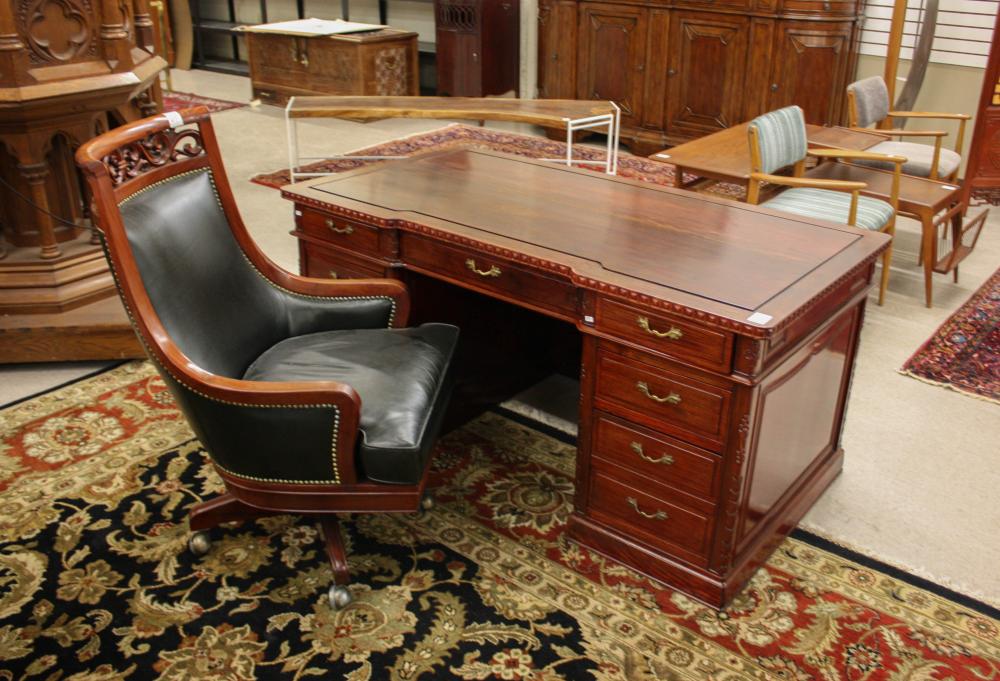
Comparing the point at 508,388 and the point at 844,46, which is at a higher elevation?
the point at 844,46

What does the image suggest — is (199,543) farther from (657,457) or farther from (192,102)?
(192,102)

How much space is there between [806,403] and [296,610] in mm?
1422

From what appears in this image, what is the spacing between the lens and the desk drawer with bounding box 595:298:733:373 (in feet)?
6.64

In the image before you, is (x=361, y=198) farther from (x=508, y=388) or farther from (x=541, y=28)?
(x=541, y=28)

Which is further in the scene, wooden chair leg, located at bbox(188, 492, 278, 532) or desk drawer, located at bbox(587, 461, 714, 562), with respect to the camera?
wooden chair leg, located at bbox(188, 492, 278, 532)

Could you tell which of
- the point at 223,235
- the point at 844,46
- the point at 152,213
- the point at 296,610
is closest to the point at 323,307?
the point at 223,235

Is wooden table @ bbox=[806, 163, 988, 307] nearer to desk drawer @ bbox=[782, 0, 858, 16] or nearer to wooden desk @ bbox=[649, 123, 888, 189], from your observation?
wooden desk @ bbox=[649, 123, 888, 189]

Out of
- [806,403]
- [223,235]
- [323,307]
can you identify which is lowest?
[806,403]

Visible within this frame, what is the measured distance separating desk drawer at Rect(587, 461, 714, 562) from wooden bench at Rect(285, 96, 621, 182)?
313cm

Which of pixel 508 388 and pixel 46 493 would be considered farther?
pixel 508 388

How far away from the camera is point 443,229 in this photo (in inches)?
97.6

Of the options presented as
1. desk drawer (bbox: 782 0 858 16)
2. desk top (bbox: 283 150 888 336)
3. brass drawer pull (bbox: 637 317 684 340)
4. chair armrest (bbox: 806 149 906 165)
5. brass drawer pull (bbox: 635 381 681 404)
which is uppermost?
desk drawer (bbox: 782 0 858 16)

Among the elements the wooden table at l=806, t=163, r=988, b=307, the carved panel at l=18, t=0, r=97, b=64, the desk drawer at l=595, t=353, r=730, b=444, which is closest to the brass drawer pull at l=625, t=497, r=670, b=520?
the desk drawer at l=595, t=353, r=730, b=444

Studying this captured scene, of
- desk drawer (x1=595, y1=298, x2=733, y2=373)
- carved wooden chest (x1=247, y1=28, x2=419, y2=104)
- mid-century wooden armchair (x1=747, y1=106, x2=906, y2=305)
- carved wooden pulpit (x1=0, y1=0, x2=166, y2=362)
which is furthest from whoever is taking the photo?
carved wooden chest (x1=247, y1=28, x2=419, y2=104)
